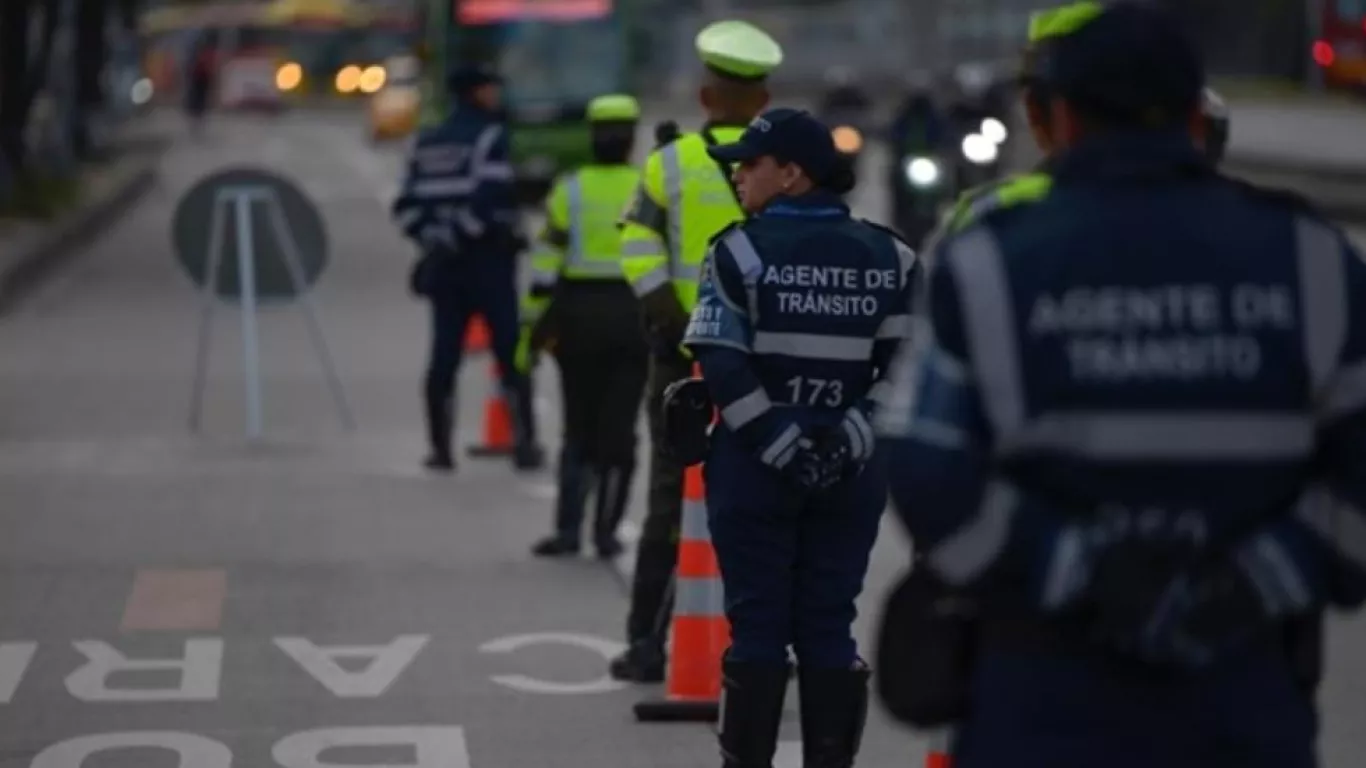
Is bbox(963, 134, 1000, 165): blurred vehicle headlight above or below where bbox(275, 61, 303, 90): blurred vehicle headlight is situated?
above

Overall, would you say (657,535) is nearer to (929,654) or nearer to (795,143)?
(795,143)

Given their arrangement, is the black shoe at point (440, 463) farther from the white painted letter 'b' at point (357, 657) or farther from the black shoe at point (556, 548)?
the white painted letter 'b' at point (357, 657)

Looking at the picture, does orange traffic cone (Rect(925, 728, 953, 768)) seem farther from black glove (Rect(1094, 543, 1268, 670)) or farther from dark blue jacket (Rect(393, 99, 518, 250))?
dark blue jacket (Rect(393, 99, 518, 250))

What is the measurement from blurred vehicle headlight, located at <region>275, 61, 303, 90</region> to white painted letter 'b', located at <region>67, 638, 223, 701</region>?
8715cm

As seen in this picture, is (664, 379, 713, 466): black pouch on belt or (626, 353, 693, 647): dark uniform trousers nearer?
(664, 379, 713, 466): black pouch on belt

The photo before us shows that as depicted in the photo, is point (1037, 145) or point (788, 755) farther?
point (788, 755)

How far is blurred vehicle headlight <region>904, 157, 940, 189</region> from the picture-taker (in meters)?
29.1

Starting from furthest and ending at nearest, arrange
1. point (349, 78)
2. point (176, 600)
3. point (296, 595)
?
1. point (349, 78)
2. point (296, 595)
3. point (176, 600)

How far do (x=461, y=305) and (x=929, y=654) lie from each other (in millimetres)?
11164

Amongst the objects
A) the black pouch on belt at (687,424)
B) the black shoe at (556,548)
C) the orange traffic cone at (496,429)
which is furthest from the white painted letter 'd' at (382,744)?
the orange traffic cone at (496,429)

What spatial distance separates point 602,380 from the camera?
1288cm

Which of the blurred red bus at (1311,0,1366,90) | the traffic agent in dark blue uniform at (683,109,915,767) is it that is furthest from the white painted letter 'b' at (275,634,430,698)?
the blurred red bus at (1311,0,1366,90)

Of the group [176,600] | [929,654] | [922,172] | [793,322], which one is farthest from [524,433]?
[922,172]

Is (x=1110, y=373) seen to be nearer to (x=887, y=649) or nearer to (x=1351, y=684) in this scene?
(x=887, y=649)
